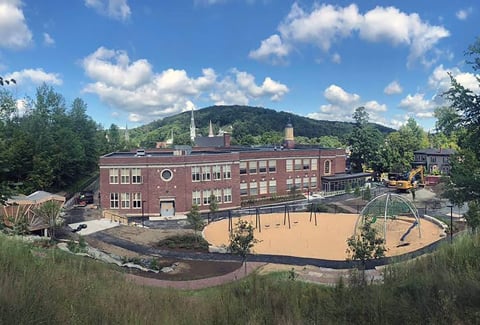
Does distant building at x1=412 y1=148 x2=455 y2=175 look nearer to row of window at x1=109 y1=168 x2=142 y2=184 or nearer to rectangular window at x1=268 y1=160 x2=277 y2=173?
rectangular window at x1=268 y1=160 x2=277 y2=173

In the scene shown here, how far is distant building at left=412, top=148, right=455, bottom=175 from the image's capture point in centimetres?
6931

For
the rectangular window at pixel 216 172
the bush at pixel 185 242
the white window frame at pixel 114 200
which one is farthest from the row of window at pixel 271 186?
the bush at pixel 185 242

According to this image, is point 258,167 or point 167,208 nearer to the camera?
point 167,208

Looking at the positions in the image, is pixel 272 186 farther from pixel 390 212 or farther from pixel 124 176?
pixel 390 212

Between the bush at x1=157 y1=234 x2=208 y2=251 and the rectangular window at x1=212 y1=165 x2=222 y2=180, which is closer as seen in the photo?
the bush at x1=157 y1=234 x2=208 y2=251

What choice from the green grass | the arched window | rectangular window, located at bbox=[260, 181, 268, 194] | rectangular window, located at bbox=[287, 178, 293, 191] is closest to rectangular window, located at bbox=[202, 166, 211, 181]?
rectangular window, located at bbox=[260, 181, 268, 194]

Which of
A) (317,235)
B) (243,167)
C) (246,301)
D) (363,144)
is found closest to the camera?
(246,301)

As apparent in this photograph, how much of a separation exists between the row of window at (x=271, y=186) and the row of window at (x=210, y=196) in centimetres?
517

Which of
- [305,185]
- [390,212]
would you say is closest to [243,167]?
[305,185]

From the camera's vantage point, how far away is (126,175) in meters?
41.1

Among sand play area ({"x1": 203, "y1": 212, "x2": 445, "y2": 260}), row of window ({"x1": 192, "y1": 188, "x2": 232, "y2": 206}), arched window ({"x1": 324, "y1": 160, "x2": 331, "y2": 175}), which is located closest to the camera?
sand play area ({"x1": 203, "y1": 212, "x2": 445, "y2": 260})

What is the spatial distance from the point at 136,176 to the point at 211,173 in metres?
8.57

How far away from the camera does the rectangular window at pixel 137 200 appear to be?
135 ft

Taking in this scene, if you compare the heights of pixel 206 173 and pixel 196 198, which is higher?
pixel 206 173
